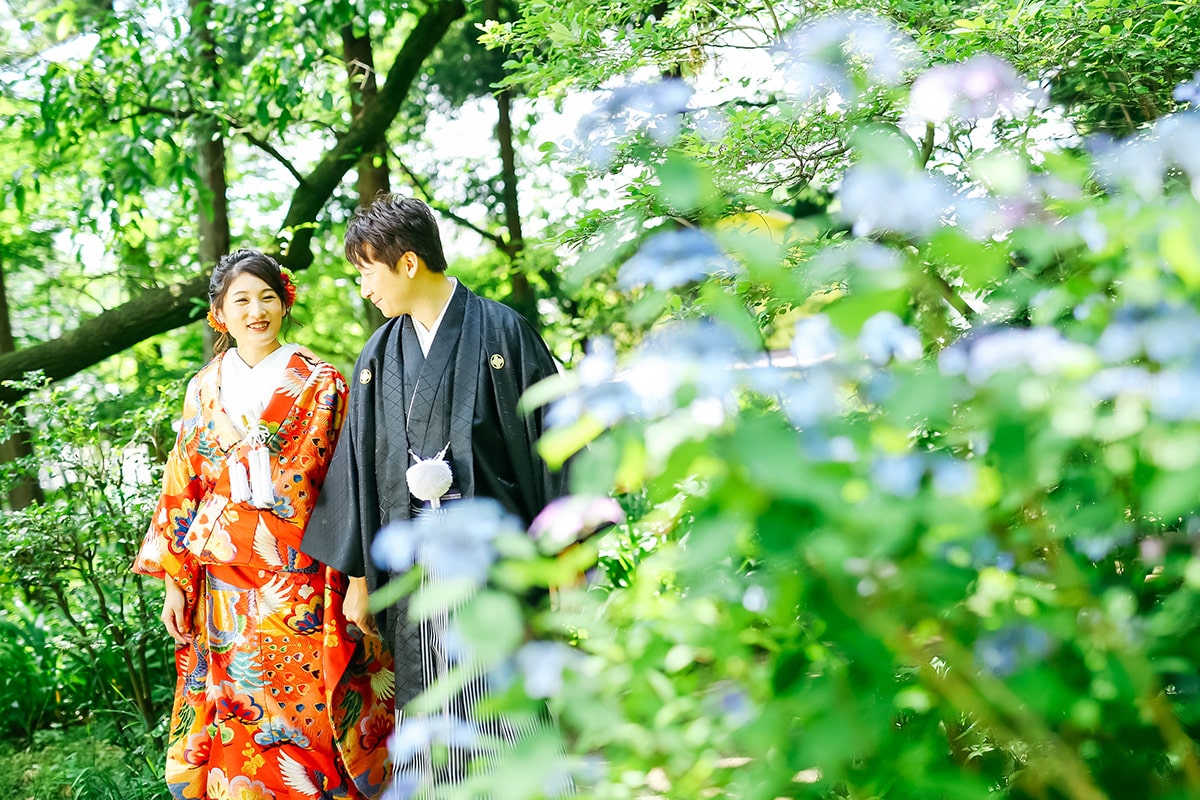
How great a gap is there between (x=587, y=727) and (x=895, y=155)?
509 millimetres

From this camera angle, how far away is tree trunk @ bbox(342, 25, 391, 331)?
5932mm

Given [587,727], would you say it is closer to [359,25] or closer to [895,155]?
[895,155]

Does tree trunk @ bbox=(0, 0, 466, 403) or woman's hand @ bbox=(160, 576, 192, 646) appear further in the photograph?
tree trunk @ bbox=(0, 0, 466, 403)

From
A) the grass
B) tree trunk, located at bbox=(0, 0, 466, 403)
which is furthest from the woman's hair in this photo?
tree trunk, located at bbox=(0, 0, 466, 403)

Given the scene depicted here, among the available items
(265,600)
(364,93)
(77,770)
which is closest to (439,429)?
(265,600)

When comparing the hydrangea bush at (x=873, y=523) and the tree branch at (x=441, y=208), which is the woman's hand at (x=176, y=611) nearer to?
the hydrangea bush at (x=873, y=523)

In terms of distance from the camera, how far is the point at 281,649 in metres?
2.78

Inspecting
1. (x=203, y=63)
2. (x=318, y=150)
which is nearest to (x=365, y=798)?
(x=203, y=63)

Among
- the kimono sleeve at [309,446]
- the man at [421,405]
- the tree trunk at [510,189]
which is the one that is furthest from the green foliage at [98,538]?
the tree trunk at [510,189]

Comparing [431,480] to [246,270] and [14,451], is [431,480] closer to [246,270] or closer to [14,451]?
[246,270]

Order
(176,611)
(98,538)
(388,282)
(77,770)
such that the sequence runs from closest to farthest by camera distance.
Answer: (388,282) → (176,611) → (77,770) → (98,538)

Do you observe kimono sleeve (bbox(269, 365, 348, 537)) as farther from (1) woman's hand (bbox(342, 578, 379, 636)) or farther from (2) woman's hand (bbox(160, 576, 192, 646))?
(2) woman's hand (bbox(160, 576, 192, 646))

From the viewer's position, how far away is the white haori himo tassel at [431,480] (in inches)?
96.1

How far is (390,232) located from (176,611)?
1.28 metres
